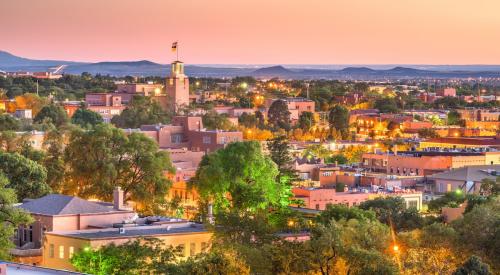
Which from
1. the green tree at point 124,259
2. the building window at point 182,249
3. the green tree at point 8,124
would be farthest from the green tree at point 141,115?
the green tree at point 124,259

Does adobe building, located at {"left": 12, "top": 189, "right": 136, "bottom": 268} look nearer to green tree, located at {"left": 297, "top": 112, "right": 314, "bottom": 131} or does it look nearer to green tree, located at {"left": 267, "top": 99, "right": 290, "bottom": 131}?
green tree, located at {"left": 297, "top": 112, "right": 314, "bottom": 131}

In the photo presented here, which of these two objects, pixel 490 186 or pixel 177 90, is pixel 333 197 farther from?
pixel 177 90

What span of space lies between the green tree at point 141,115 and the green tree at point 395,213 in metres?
56.8

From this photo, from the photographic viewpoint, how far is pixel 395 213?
54.5m

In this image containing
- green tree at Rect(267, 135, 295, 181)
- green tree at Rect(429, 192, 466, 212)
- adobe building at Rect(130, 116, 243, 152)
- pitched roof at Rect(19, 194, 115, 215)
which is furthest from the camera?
adobe building at Rect(130, 116, 243, 152)

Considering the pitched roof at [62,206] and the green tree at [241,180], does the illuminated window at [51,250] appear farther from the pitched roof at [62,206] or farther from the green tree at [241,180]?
the green tree at [241,180]

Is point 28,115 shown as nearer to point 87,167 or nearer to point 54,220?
point 87,167

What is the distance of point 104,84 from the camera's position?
198 m

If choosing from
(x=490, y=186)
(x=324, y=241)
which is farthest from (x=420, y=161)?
(x=324, y=241)

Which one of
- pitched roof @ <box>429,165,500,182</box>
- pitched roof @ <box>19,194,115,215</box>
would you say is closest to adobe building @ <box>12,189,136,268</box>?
pitched roof @ <box>19,194,115,215</box>

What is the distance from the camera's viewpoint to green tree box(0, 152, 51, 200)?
58312mm

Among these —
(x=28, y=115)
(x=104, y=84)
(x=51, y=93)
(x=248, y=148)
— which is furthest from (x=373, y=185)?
(x=104, y=84)

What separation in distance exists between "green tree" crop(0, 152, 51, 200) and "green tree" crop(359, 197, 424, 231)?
44.6ft

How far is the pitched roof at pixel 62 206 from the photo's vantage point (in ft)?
160
